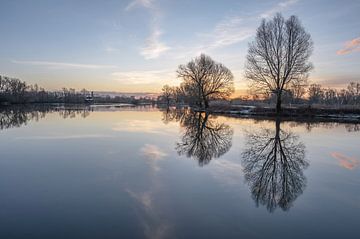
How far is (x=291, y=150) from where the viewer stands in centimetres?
1090

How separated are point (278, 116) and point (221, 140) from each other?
19998 millimetres

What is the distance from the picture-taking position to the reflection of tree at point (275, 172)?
219 inches

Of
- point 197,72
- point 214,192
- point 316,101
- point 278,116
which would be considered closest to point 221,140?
point 214,192

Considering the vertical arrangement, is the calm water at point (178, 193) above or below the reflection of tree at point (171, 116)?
below

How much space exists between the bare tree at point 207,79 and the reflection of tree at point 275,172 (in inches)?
1770

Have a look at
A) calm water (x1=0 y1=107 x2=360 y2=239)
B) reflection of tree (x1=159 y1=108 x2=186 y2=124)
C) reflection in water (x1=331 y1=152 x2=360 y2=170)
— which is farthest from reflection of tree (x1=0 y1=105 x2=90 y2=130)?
reflection in water (x1=331 y1=152 x2=360 y2=170)

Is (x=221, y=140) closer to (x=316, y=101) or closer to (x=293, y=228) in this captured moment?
(x=293, y=228)

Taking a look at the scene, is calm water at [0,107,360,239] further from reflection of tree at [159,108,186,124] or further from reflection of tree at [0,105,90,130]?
reflection of tree at [159,108,186,124]

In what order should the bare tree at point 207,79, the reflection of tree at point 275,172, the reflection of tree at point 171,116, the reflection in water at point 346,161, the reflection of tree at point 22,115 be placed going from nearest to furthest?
the reflection of tree at point 275,172 → the reflection in water at point 346,161 → the reflection of tree at point 22,115 → the reflection of tree at point 171,116 → the bare tree at point 207,79

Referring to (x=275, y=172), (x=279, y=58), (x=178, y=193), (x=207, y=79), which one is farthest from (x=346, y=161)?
(x=207, y=79)

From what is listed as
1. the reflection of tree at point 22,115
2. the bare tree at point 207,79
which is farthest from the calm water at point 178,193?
the bare tree at point 207,79

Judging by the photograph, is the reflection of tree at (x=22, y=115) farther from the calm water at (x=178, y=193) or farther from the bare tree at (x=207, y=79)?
the bare tree at (x=207, y=79)

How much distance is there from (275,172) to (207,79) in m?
51.5

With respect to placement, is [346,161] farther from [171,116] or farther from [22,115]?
[22,115]
